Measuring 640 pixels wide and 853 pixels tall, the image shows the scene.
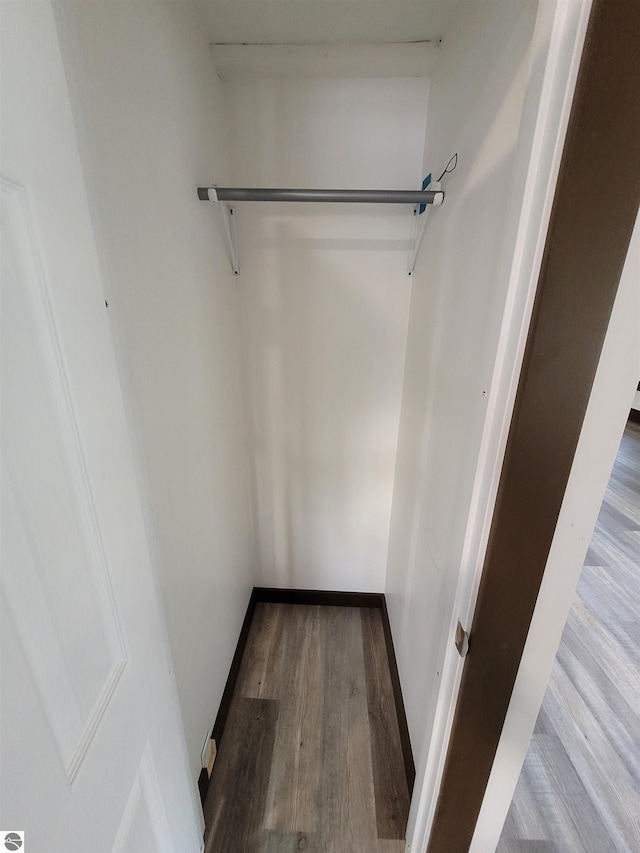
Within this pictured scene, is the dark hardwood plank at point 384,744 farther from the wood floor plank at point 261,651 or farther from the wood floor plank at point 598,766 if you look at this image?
the wood floor plank at point 598,766

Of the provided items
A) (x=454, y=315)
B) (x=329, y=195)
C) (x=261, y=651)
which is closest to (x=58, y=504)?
(x=454, y=315)

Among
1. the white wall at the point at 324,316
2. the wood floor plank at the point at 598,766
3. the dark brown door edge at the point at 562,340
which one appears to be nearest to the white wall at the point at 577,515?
the dark brown door edge at the point at 562,340

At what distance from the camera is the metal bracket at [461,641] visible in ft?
2.37

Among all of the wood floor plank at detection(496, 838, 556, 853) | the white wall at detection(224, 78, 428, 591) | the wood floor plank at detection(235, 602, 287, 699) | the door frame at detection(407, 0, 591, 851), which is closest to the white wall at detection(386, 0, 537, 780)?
the door frame at detection(407, 0, 591, 851)

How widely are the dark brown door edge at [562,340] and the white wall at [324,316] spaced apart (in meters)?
1.05

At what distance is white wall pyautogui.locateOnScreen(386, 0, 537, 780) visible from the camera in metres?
0.68

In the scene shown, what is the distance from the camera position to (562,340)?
52 centimetres

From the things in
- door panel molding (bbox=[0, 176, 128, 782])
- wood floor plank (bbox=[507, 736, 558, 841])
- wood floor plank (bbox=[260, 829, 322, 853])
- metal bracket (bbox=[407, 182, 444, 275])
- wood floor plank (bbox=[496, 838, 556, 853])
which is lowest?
wood floor plank (bbox=[507, 736, 558, 841])

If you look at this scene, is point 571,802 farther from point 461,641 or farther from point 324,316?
point 324,316

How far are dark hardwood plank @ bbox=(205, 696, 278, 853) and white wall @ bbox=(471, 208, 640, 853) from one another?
770 millimetres

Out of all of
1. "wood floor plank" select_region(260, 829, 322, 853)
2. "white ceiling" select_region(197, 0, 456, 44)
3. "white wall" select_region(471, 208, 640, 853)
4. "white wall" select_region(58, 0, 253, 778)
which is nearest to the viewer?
"white wall" select_region(471, 208, 640, 853)

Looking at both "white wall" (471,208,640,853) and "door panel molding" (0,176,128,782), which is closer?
"door panel molding" (0,176,128,782)

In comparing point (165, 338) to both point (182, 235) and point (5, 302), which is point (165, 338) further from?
point (5, 302)

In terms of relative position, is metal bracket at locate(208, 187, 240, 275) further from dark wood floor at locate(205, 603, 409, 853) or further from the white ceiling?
dark wood floor at locate(205, 603, 409, 853)
